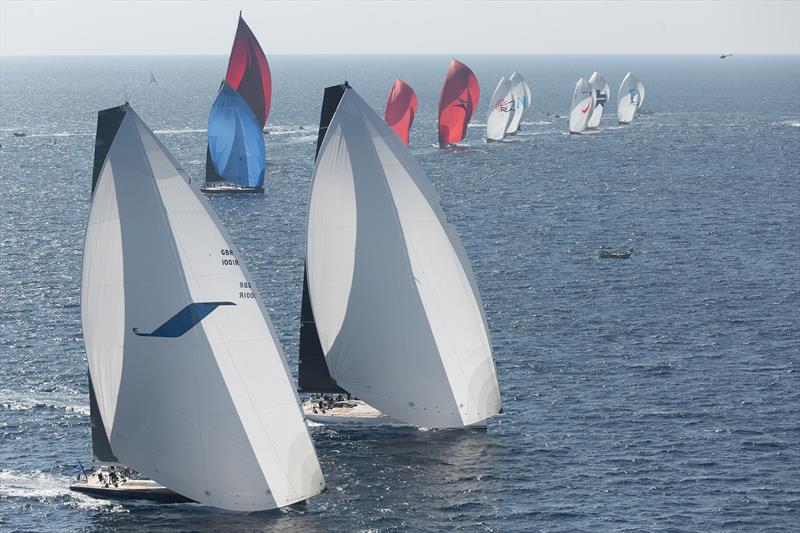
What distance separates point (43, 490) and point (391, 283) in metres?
21.4

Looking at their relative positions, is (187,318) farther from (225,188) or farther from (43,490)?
(225,188)

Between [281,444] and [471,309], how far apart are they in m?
16.4

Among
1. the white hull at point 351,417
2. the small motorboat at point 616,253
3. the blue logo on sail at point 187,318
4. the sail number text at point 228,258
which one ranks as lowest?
the white hull at point 351,417

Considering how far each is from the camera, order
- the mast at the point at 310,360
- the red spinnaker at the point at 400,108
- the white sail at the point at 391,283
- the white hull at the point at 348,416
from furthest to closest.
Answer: the red spinnaker at the point at 400,108 → the white hull at the point at 348,416 → the mast at the point at 310,360 → the white sail at the point at 391,283

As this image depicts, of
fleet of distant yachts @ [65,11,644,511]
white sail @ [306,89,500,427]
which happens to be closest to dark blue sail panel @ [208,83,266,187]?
white sail @ [306,89,500,427]

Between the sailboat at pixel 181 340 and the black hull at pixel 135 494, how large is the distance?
107cm

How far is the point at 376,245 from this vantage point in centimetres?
7162

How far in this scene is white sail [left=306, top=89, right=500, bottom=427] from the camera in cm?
7106

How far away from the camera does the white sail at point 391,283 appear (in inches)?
2798

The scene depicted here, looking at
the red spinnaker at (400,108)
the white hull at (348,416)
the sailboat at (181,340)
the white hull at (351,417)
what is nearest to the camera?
the sailboat at (181,340)

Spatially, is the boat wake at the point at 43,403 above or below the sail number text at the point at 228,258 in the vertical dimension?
below

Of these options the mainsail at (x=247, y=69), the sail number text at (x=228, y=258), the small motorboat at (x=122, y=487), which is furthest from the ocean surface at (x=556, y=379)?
the mainsail at (x=247, y=69)

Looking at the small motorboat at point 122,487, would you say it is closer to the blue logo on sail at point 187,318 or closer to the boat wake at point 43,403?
the blue logo on sail at point 187,318

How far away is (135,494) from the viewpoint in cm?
6338
